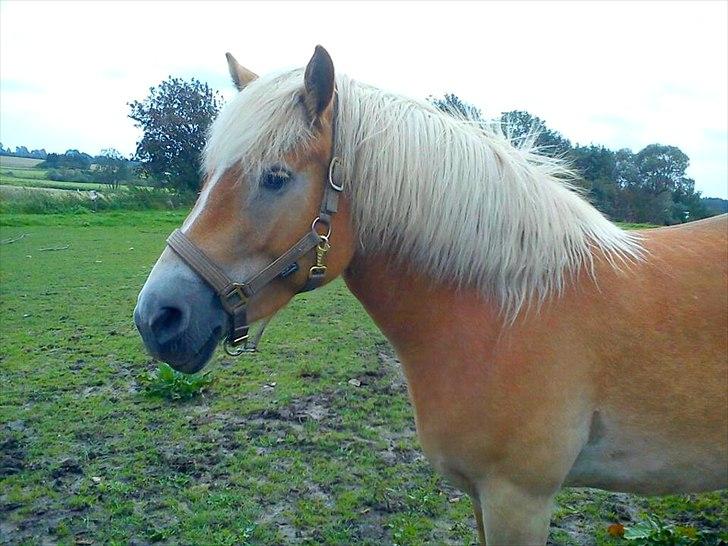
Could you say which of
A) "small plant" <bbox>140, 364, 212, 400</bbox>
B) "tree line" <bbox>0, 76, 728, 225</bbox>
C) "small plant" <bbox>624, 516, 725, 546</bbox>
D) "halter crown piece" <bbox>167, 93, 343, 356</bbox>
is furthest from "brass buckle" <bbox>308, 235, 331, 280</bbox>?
"tree line" <bbox>0, 76, 728, 225</bbox>

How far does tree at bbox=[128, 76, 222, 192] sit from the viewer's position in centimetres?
3116

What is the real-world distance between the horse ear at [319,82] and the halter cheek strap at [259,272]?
0.19m

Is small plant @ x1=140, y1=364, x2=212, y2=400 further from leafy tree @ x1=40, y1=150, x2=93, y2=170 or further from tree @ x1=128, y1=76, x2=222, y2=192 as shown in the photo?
leafy tree @ x1=40, y1=150, x2=93, y2=170

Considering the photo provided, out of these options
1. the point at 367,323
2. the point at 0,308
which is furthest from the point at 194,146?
the point at 367,323

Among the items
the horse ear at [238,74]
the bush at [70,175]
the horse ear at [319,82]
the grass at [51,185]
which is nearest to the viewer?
the horse ear at [319,82]

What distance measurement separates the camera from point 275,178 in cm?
193

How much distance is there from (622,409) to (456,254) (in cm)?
82

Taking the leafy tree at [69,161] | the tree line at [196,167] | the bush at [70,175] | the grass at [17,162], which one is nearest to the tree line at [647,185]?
the tree line at [196,167]

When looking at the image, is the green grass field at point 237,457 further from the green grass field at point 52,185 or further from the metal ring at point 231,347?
the green grass field at point 52,185

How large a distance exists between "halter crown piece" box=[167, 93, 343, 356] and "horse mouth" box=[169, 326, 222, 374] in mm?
64

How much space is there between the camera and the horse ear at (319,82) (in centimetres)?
184

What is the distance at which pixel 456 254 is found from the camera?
209cm

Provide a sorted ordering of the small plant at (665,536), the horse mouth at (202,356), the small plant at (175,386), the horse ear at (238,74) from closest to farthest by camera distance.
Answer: the horse mouth at (202,356) → the horse ear at (238,74) → the small plant at (665,536) → the small plant at (175,386)

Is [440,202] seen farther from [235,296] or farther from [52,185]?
[52,185]
